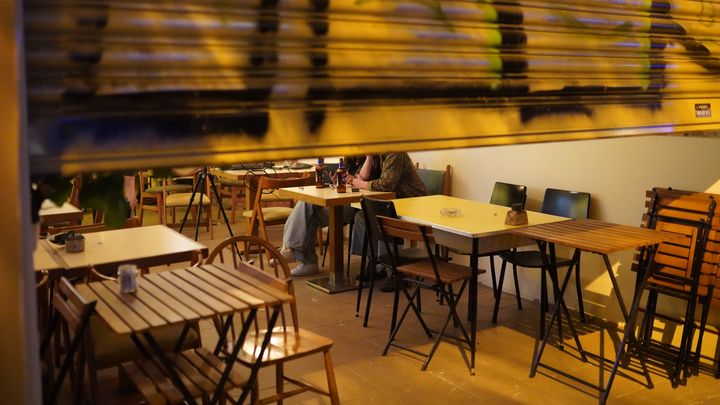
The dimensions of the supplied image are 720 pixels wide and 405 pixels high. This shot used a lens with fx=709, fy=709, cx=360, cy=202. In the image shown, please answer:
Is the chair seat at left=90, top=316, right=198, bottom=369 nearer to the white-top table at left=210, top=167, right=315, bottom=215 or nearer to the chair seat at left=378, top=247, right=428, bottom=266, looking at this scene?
the chair seat at left=378, top=247, right=428, bottom=266

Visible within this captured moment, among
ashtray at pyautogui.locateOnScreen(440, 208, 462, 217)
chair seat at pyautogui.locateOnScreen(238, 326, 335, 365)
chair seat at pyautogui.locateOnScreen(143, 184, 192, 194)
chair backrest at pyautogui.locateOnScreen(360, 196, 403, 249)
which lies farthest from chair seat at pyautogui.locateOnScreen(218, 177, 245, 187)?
chair seat at pyautogui.locateOnScreen(238, 326, 335, 365)

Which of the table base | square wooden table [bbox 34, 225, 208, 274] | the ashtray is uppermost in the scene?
the ashtray

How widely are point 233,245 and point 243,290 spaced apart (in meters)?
1.05

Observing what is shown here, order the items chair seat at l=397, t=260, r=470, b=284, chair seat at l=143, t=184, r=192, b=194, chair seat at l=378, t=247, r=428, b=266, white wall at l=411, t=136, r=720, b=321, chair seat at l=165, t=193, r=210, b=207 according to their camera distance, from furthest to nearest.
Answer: chair seat at l=143, t=184, r=192, b=194 < chair seat at l=165, t=193, r=210, b=207 < chair seat at l=378, t=247, r=428, b=266 < white wall at l=411, t=136, r=720, b=321 < chair seat at l=397, t=260, r=470, b=284

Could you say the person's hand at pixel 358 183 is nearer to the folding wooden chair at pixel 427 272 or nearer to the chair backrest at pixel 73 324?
the folding wooden chair at pixel 427 272

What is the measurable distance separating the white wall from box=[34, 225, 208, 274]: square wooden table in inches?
124

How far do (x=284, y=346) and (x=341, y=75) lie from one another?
259 cm

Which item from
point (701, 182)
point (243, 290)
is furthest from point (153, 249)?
point (701, 182)

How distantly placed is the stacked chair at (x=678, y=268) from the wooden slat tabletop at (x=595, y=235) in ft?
0.55

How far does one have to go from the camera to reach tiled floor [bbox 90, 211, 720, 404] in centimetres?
420

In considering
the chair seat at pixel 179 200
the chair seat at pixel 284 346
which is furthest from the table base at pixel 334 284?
the chair seat at pixel 284 346

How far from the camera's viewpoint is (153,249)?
4.01 metres

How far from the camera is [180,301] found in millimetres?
2996

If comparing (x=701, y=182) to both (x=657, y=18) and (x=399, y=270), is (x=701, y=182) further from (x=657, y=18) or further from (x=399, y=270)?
(x=657, y=18)
